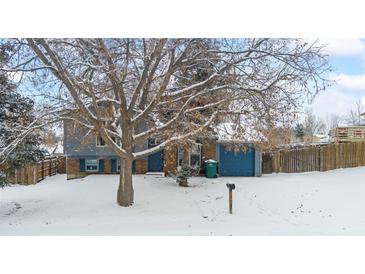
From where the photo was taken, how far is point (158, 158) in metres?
7.93

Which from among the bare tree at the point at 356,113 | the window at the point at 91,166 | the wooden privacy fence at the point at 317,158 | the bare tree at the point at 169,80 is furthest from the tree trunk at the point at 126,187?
the wooden privacy fence at the point at 317,158

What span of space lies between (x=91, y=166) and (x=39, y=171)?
1.12 metres

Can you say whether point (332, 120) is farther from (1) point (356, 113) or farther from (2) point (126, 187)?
(2) point (126, 187)

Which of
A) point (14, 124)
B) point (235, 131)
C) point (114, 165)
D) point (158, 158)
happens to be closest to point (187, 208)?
point (235, 131)

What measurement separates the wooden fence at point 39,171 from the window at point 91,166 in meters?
0.68

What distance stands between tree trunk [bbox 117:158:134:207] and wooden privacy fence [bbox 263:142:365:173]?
456 cm

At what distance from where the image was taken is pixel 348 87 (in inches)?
176

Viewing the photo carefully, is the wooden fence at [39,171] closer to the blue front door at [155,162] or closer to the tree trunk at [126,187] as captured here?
the blue front door at [155,162]

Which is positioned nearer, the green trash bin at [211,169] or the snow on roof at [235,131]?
the snow on roof at [235,131]

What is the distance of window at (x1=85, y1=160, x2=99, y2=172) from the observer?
25.4 feet

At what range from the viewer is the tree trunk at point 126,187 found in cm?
521

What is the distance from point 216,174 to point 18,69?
17.1ft
